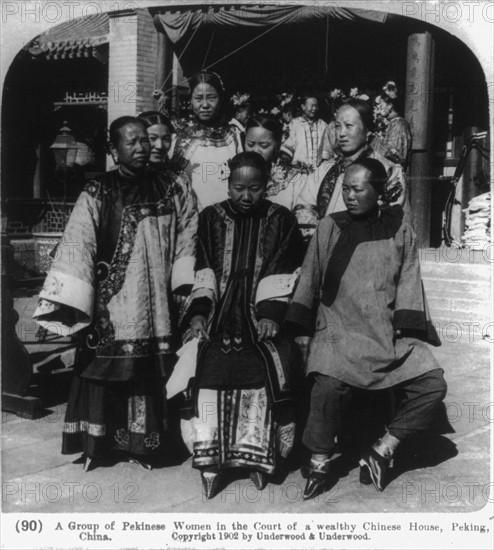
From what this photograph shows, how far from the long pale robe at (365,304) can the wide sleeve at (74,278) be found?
1105mm

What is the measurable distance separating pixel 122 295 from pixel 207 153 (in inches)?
40.9

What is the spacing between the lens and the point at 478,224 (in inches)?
307

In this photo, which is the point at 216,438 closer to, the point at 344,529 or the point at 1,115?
the point at 344,529

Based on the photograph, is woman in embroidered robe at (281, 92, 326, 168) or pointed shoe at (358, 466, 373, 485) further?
woman in embroidered robe at (281, 92, 326, 168)

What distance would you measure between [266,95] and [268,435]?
5.16 meters

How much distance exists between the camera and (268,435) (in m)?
3.98

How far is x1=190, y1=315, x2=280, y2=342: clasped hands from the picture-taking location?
4008 mm

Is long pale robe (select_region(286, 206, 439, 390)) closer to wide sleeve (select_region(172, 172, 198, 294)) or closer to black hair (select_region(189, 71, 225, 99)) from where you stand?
wide sleeve (select_region(172, 172, 198, 294))

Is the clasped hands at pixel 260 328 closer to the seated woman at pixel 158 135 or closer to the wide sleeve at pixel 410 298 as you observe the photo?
the wide sleeve at pixel 410 298

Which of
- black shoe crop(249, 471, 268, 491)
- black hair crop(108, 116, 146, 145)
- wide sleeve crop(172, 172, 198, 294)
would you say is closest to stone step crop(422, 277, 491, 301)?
wide sleeve crop(172, 172, 198, 294)

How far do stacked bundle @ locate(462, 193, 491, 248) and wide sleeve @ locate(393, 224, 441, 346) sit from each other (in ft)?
12.7

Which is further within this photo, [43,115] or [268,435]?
[43,115]

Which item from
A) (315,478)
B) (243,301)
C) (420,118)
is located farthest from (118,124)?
(420,118)

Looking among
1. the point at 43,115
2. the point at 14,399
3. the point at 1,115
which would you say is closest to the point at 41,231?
the point at 43,115
